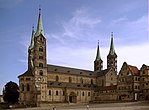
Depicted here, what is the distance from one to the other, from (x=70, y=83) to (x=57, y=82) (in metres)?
6.29

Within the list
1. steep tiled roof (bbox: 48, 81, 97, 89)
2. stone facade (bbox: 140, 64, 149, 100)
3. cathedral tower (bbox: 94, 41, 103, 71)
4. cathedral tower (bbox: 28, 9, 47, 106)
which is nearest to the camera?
stone facade (bbox: 140, 64, 149, 100)

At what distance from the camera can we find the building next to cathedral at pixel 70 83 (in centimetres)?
7431

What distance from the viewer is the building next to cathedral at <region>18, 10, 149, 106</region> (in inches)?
2926

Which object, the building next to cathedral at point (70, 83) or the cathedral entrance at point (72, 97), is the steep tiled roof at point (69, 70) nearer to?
the building next to cathedral at point (70, 83)

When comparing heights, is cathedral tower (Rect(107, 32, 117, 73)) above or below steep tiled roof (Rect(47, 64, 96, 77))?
above

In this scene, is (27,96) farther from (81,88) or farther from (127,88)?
(127,88)

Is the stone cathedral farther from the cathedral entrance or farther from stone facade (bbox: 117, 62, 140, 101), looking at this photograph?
stone facade (bbox: 117, 62, 140, 101)

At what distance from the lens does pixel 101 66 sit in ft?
368

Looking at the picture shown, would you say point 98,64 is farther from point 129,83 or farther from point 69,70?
point 129,83

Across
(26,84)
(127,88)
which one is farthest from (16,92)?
(127,88)

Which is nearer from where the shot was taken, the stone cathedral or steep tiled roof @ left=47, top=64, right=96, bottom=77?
the stone cathedral

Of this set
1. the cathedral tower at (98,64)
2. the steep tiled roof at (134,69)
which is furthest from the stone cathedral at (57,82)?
the steep tiled roof at (134,69)

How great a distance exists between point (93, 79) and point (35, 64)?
29.4 metres

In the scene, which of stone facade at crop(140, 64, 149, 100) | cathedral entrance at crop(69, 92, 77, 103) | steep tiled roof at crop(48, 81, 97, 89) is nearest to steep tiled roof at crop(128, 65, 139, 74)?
stone facade at crop(140, 64, 149, 100)
